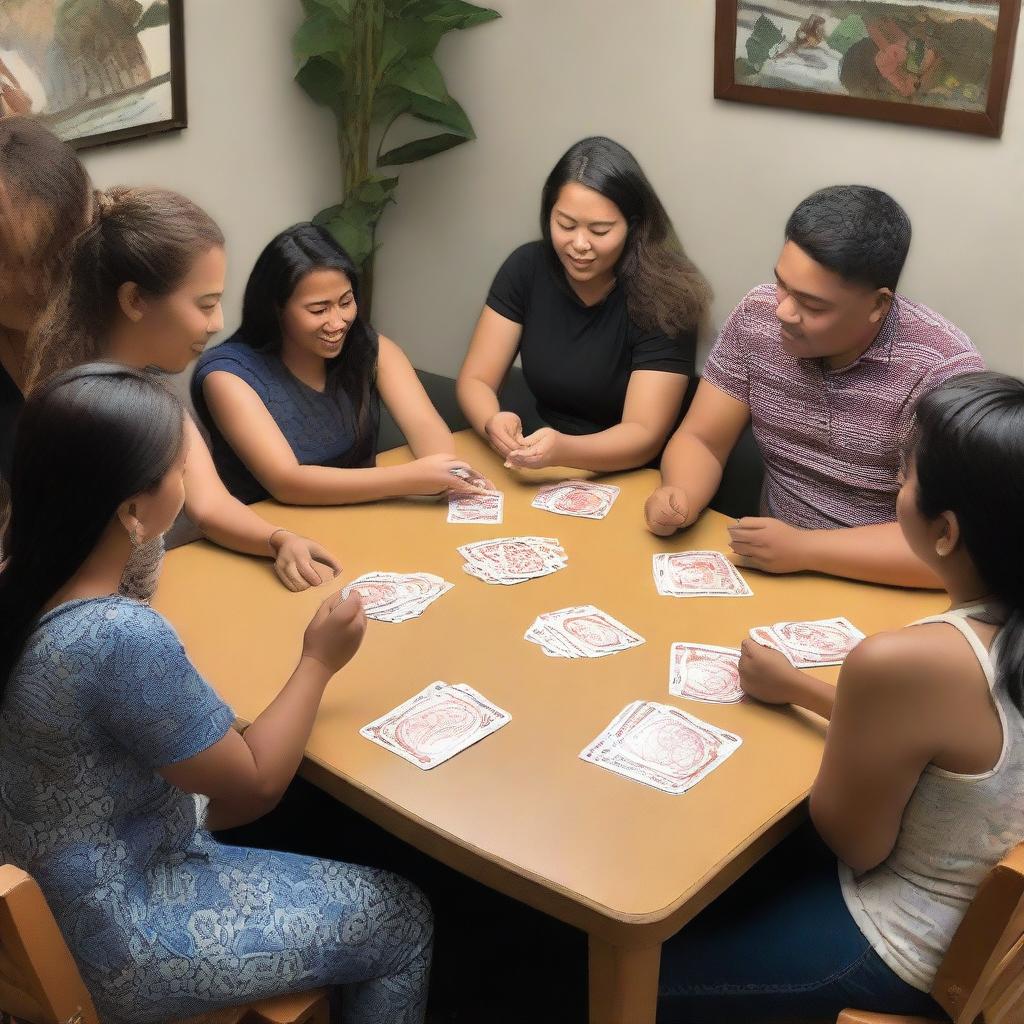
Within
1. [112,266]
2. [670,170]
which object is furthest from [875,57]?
[112,266]

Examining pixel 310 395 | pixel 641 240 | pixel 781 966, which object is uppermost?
pixel 641 240

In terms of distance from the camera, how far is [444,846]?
1657 millimetres

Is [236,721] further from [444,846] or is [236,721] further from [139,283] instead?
[139,283]

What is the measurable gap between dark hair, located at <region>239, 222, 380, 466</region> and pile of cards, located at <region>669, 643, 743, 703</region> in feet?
4.01

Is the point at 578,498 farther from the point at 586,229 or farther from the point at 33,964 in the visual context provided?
the point at 33,964

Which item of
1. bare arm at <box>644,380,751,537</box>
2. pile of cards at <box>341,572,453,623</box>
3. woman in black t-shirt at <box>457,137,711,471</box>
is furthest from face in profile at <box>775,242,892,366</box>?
pile of cards at <box>341,572,453,623</box>

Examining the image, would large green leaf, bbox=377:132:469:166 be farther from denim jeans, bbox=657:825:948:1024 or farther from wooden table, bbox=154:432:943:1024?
denim jeans, bbox=657:825:948:1024

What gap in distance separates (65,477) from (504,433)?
5.03 ft

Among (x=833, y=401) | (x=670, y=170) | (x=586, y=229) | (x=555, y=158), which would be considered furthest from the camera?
(x=555, y=158)

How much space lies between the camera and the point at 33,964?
1.40 m

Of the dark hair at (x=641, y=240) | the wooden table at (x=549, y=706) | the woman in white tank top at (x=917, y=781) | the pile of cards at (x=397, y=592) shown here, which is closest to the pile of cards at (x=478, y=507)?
the wooden table at (x=549, y=706)

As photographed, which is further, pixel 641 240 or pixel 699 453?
pixel 641 240

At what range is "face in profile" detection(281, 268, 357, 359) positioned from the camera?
2.73 metres

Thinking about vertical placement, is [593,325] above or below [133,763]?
above
